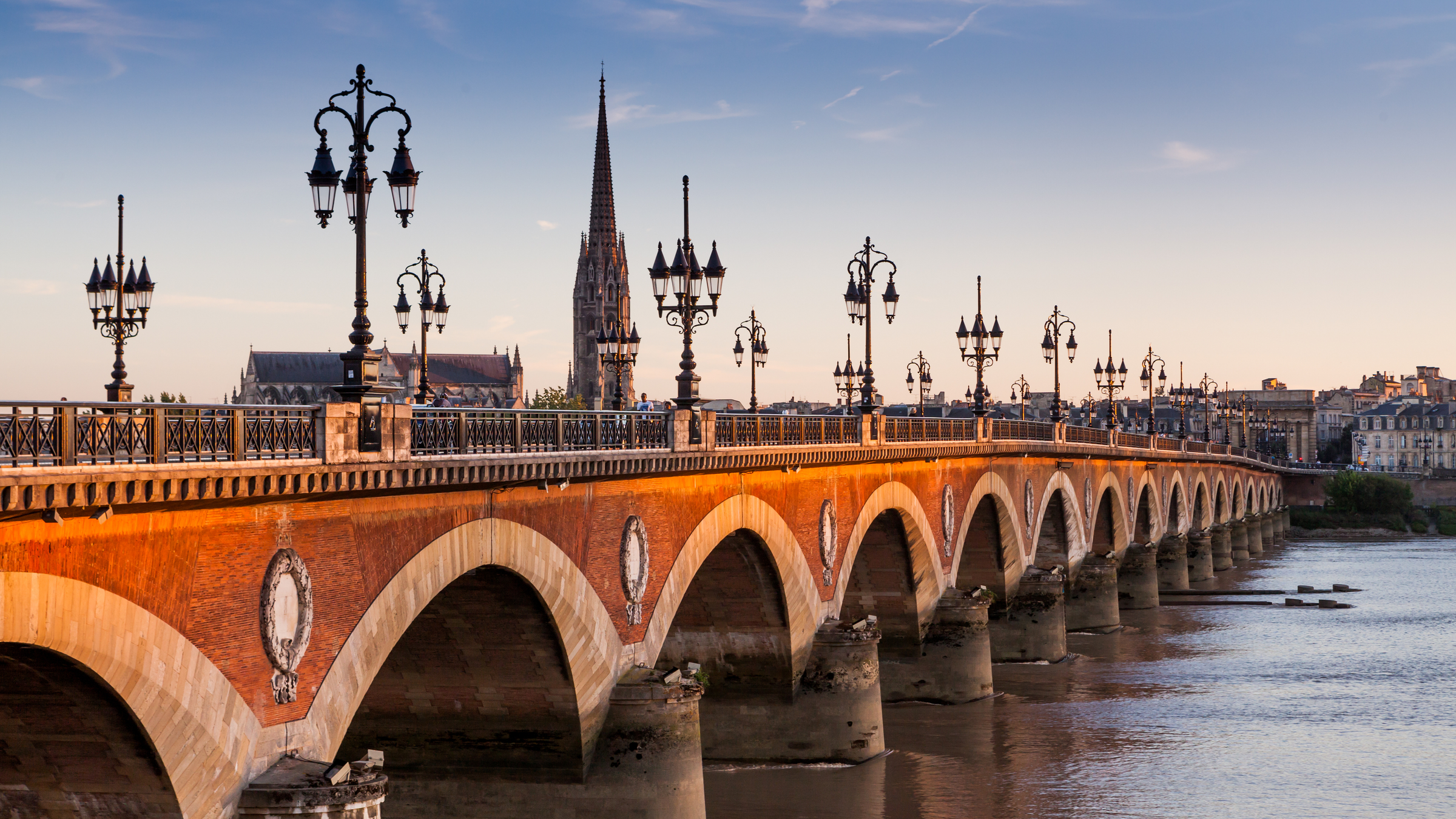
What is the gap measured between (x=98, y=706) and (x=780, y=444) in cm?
1708

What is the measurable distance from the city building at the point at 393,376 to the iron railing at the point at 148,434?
71445mm

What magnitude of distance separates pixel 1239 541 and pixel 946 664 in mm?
66847

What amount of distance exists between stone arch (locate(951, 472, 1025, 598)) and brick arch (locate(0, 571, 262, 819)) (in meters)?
34.5

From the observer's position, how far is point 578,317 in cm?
14588

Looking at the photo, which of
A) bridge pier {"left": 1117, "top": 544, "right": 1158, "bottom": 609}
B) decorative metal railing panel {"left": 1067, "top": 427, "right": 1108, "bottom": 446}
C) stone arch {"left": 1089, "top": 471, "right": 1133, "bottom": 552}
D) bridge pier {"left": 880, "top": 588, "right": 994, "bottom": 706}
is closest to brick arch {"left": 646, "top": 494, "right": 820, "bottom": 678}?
bridge pier {"left": 880, "top": 588, "right": 994, "bottom": 706}

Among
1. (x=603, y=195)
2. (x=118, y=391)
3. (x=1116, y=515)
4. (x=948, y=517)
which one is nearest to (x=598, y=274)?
(x=603, y=195)

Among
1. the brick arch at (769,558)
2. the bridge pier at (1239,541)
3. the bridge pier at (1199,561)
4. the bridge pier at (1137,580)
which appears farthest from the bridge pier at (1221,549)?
the brick arch at (769,558)

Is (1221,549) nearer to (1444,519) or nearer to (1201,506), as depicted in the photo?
(1201,506)

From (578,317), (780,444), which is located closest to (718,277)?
(780,444)

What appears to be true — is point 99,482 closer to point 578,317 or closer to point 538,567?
point 538,567

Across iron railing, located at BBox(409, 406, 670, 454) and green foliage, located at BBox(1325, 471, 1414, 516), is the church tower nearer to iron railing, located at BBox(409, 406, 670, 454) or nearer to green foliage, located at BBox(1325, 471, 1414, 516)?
green foliage, located at BBox(1325, 471, 1414, 516)

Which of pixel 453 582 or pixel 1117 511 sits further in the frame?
pixel 1117 511

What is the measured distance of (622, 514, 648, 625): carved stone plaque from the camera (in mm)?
23172

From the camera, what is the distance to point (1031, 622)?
156ft
